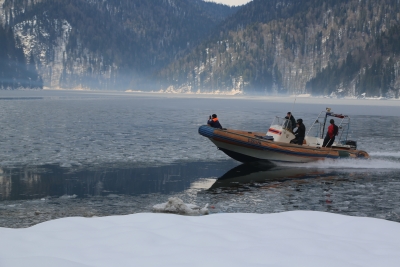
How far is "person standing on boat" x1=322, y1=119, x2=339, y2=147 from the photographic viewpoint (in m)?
22.0

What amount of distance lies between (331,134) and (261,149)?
340 cm

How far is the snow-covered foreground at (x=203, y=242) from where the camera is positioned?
23.0 feet

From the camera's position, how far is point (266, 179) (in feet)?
61.4

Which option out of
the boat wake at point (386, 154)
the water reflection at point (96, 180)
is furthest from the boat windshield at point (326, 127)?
the water reflection at point (96, 180)

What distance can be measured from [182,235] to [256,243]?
45.2 inches

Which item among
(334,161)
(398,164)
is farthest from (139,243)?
(398,164)

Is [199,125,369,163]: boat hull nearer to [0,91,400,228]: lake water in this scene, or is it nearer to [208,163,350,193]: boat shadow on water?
[0,91,400,228]: lake water

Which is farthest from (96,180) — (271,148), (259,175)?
(271,148)

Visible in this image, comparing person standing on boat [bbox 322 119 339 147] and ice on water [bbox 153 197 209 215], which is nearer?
ice on water [bbox 153 197 209 215]

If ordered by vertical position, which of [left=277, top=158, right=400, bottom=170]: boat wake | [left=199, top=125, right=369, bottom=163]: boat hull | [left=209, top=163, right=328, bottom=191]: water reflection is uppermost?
[left=199, top=125, right=369, bottom=163]: boat hull

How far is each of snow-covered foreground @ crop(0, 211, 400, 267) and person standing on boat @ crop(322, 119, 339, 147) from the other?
12432mm

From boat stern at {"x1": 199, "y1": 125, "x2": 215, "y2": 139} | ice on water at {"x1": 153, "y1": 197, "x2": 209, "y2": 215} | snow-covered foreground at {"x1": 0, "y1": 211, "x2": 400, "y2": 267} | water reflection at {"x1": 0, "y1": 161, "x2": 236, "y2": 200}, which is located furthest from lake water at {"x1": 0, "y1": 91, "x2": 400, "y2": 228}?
snow-covered foreground at {"x1": 0, "y1": 211, "x2": 400, "y2": 267}

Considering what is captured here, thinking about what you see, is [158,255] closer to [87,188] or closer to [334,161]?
[87,188]

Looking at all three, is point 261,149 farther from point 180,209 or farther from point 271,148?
point 180,209
